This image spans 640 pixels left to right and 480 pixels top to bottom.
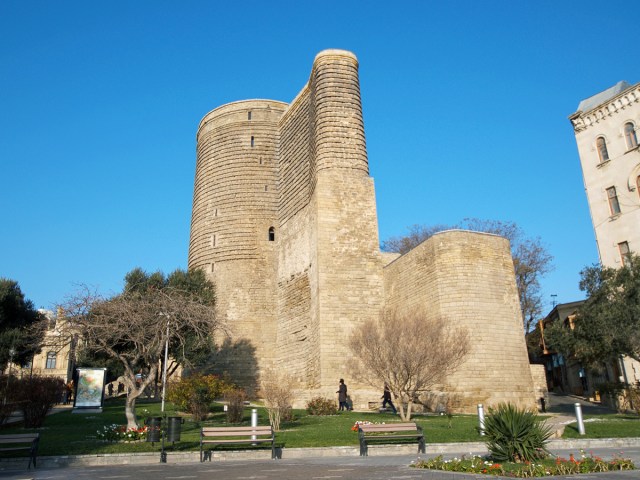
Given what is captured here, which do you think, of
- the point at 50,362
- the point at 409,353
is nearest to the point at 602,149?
the point at 409,353

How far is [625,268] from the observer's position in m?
17.4

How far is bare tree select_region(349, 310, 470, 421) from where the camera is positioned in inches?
608

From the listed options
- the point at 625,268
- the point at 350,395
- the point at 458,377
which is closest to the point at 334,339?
the point at 350,395

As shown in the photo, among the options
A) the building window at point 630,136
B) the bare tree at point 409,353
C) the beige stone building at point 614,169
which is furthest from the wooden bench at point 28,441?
the building window at point 630,136

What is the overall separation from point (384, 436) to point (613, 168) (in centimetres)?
2033

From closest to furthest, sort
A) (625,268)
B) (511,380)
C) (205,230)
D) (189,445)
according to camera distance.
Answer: (189,445) < (625,268) < (511,380) < (205,230)

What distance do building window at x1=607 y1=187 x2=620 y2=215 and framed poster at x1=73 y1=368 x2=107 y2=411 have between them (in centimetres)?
2219

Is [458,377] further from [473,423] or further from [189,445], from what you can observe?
[189,445]

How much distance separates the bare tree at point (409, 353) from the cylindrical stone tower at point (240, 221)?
12093mm

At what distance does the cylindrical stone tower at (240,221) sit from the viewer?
27938 millimetres

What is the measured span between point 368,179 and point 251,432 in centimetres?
1608

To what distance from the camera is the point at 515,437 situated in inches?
311

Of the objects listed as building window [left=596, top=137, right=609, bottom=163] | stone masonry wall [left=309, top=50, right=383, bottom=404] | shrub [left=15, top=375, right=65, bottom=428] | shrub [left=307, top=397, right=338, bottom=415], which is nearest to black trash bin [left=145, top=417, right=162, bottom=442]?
shrub [left=15, top=375, right=65, bottom=428]

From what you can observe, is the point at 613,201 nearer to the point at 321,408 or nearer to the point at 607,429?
the point at 607,429
